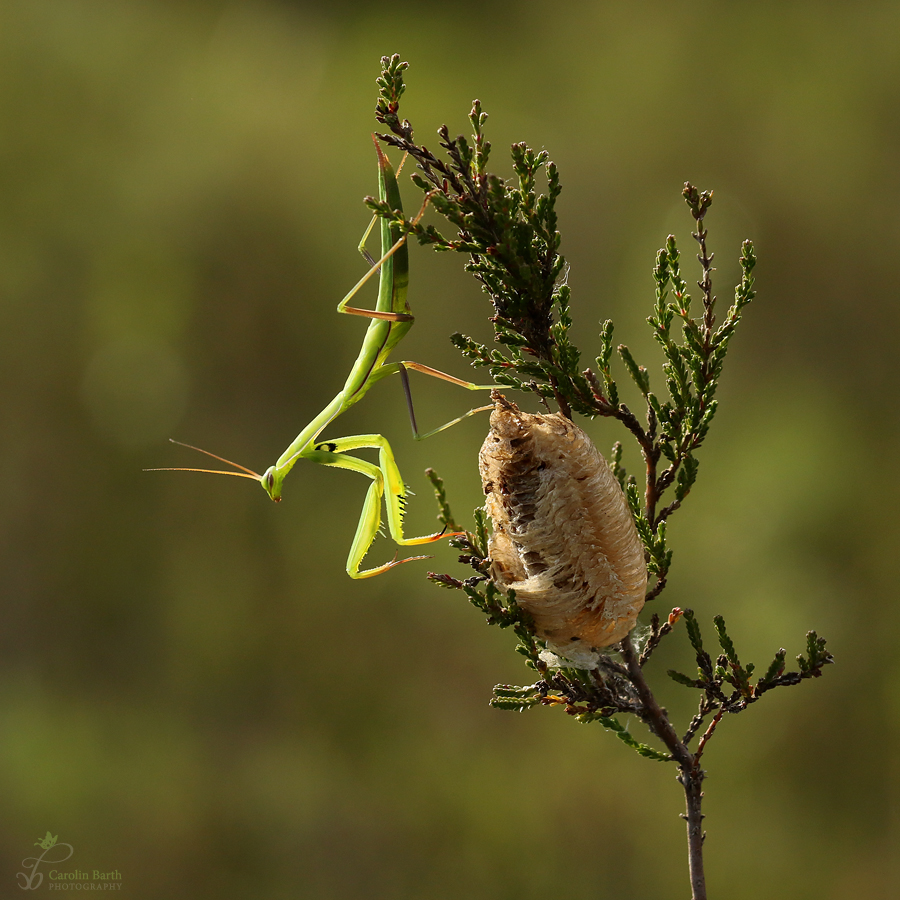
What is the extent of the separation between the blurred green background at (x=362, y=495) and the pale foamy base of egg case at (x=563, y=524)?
4522mm

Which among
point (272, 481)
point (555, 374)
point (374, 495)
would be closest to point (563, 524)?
point (555, 374)

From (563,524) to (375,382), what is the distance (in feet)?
2.83

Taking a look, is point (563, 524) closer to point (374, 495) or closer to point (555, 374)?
point (555, 374)

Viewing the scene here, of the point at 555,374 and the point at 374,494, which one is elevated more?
the point at 555,374

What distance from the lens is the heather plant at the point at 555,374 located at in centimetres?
121

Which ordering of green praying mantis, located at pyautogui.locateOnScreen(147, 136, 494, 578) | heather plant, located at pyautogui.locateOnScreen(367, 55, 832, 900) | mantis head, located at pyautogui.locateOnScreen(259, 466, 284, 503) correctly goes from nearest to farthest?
1. heather plant, located at pyautogui.locateOnScreen(367, 55, 832, 900)
2. green praying mantis, located at pyautogui.locateOnScreen(147, 136, 494, 578)
3. mantis head, located at pyautogui.locateOnScreen(259, 466, 284, 503)

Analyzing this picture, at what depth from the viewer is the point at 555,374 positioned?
1.28 m

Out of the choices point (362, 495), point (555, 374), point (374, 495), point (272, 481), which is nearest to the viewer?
point (555, 374)

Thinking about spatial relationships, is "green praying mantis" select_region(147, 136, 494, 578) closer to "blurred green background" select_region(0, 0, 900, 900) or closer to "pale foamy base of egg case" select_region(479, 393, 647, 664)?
"pale foamy base of egg case" select_region(479, 393, 647, 664)

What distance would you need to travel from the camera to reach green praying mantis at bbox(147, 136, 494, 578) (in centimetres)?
160

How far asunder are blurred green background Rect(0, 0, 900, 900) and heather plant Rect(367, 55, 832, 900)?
13.8ft

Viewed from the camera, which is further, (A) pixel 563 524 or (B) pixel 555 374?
(B) pixel 555 374

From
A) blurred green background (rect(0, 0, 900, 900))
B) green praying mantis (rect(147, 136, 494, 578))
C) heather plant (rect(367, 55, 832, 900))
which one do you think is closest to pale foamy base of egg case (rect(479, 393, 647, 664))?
heather plant (rect(367, 55, 832, 900))

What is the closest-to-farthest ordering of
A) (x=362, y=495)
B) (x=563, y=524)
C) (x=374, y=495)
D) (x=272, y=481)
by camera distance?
(x=563, y=524)
(x=374, y=495)
(x=272, y=481)
(x=362, y=495)
